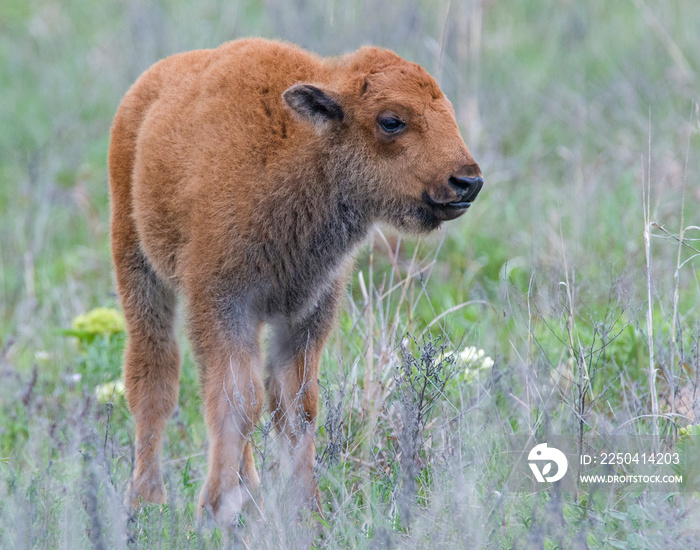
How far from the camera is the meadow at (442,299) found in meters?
3.40

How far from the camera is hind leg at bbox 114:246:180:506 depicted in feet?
15.2

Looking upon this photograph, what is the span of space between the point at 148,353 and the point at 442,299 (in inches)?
97.3

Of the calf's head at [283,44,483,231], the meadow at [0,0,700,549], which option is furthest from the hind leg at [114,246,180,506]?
the calf's head at [283,44,483,231]

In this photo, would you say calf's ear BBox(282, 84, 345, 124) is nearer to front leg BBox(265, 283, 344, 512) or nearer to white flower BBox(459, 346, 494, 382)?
front leg BBox(265, 283, 344, 512)

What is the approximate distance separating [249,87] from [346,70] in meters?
0.47

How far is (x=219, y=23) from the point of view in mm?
10648

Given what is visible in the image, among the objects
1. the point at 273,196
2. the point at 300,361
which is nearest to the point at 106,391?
the point at 300,361

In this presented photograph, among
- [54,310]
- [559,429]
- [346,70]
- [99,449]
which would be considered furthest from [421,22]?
[99,449]

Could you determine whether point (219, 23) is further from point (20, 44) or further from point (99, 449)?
point (99, 449)

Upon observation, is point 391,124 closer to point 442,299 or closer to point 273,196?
point 273,196

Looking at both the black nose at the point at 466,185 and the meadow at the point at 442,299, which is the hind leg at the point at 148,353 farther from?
the black nose at the point at 466,185

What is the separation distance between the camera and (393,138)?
393cm

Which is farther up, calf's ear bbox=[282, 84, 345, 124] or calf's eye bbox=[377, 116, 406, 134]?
calf's ear bbox=[282, 84, 345, 124]

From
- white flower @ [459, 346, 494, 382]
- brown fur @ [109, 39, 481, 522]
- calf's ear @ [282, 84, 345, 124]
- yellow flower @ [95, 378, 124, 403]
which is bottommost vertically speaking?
yellow flower @ [95, 378, 124, 403]
